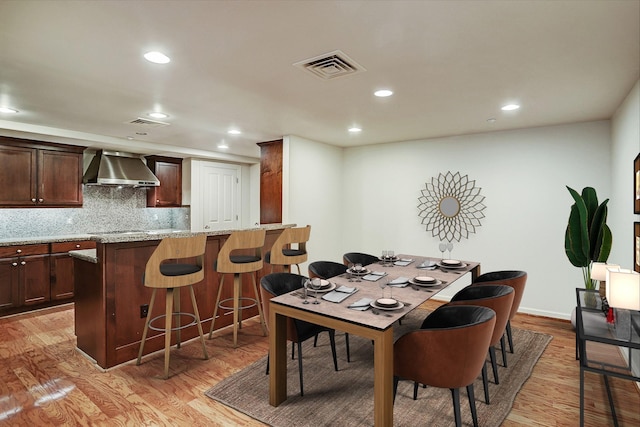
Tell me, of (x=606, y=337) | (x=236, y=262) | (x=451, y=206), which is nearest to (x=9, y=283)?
(x=236, y=262)

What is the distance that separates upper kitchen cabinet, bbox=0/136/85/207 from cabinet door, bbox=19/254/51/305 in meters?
0.78

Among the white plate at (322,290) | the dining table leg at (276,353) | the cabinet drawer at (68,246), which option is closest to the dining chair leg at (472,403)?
the white plate at (322,290)

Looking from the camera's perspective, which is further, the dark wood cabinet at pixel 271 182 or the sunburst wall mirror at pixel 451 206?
the dark wood cabinet at pixel 271 182

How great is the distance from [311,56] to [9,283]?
15.8 feet

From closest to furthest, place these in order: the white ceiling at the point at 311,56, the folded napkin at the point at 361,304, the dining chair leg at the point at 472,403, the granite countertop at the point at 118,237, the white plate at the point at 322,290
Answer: the white ceiling at the point at 311,56 < the dining chair leg at the point at 472,403 < the folded napkin at the point at 361,304 < the white plate at the point at 322,290 < the granite countertop at the point at 118,237

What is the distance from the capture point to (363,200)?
5.84m

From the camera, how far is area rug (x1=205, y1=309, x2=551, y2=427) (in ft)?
7.37

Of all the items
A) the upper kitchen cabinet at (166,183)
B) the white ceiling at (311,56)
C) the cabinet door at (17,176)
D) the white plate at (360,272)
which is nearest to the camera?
the white ceiling at (311,56)

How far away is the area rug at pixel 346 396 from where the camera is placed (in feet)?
7.37

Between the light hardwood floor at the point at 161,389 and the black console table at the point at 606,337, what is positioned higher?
the black console table at the point at 606,337

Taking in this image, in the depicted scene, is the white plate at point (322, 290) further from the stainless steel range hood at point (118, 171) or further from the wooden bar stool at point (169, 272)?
the stainless steel range hood at point (118, 171)

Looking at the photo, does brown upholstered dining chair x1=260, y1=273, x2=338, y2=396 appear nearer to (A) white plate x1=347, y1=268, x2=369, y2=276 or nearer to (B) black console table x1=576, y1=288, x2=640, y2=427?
(A) white plate x1=347, y1=268, x2=369, y2=276

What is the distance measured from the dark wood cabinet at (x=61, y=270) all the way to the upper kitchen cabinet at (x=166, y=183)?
157 cm

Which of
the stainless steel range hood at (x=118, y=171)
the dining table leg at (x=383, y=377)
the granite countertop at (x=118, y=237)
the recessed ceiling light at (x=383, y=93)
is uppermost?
the recessed ceiling light at (x=383, y=93)
